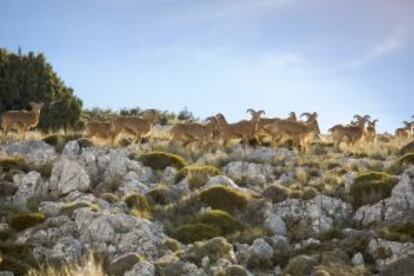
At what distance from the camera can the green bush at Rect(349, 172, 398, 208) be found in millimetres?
30531

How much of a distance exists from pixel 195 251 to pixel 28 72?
3318 centimetres

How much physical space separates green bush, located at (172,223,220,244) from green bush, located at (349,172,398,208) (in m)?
5.81

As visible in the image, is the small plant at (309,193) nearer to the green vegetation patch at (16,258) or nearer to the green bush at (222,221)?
the green bush at (222,221)

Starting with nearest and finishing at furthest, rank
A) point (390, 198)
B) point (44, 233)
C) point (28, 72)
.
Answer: point (44, 233)
point (390, 198)
point (28, 72)

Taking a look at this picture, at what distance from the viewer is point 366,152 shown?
40.0 metres

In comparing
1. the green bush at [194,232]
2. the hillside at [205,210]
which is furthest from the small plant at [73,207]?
the green bush at [194,232]

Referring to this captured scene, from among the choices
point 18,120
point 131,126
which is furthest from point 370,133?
point 18,120

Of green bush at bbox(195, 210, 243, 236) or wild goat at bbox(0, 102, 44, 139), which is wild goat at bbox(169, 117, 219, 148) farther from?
green bush at bbox(195, 210, 243, 236)

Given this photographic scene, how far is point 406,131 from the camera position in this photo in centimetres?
5112

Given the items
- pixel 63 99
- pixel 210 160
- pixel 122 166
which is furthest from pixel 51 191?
pixel 63 99

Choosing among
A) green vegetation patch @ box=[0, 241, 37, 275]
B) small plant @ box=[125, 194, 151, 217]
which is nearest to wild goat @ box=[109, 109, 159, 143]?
small plant @ box=[125, 194, 151, 217]

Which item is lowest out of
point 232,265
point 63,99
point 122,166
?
point 232,265

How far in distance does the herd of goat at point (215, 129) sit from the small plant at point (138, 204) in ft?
32.1

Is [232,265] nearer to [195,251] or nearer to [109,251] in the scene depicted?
[195,251]
